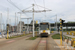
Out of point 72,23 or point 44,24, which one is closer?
point 44,24

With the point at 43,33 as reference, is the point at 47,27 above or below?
above

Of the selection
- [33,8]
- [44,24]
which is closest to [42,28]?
[44,24]

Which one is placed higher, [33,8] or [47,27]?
[33,8]

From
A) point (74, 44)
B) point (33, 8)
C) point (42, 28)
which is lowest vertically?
point (74, 44)

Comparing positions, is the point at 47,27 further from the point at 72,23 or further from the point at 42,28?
the point at 72,23

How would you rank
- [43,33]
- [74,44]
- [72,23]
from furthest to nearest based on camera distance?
[72,23], [43,33], [74,44]

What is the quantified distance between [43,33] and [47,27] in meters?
1.76

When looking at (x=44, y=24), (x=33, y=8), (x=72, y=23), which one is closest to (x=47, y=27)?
(x=44, y=24)

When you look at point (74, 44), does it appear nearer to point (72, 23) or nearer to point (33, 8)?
point (33, 8)

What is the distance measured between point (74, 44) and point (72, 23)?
3102 inches

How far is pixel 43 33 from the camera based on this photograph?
71.5 ft

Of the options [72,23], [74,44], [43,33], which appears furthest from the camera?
[72,23]

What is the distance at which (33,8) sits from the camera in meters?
22.2

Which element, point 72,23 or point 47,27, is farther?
point 72,23
